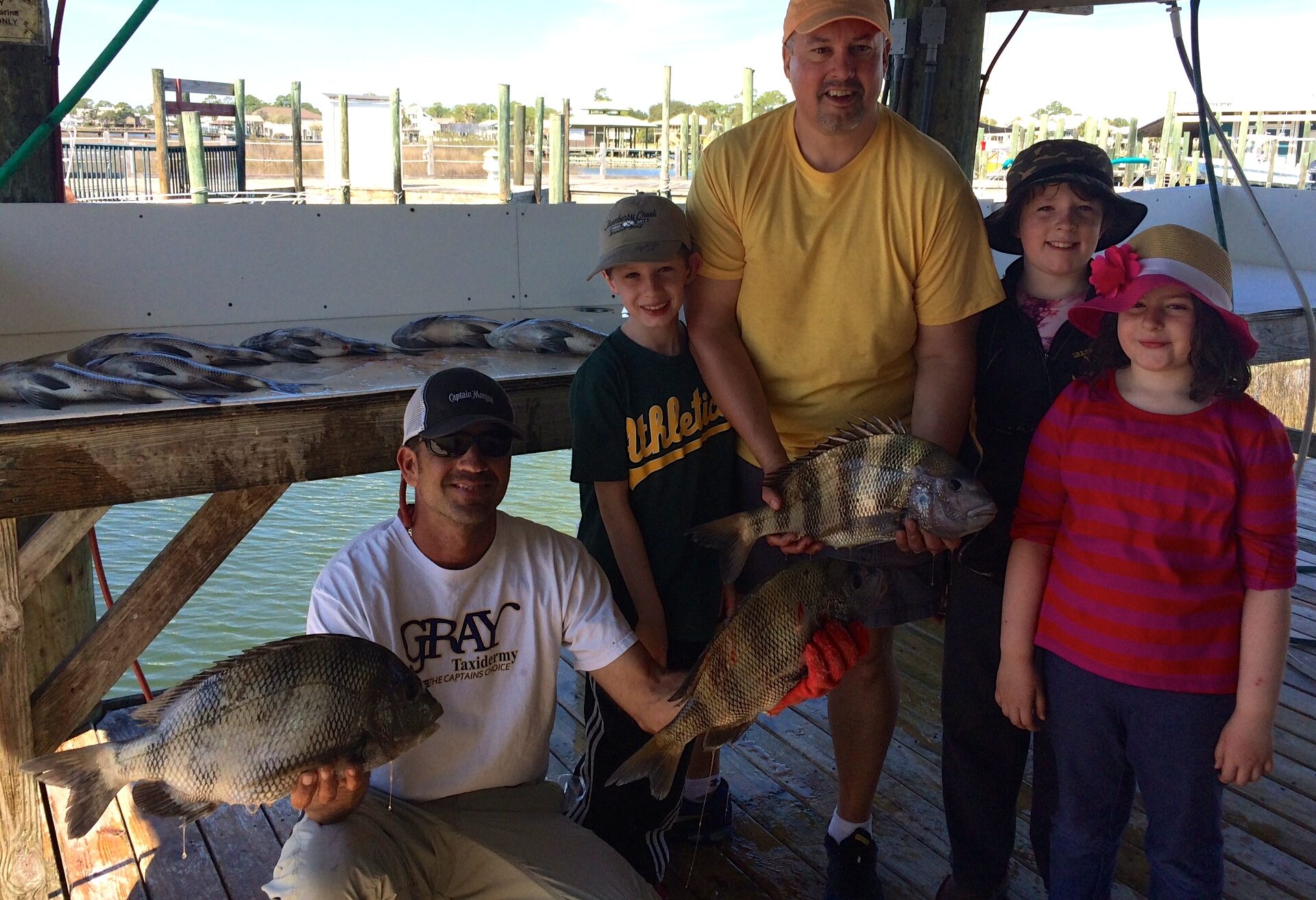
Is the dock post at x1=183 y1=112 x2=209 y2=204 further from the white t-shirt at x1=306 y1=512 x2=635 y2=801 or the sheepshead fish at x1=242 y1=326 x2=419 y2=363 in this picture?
the white t-shirt at x1=306 y1=512 x2=635 y2=801

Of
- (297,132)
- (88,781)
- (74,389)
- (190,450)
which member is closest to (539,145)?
(297,132)

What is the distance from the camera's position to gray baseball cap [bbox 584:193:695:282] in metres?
2.48

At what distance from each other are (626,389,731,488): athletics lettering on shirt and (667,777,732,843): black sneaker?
1106 mm

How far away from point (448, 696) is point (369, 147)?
Answer: 2580 centimetres

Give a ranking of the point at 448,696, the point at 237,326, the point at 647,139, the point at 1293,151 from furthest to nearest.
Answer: the point at 647,139, the point at 1293,151, the point at 237,326, the point at 448,696

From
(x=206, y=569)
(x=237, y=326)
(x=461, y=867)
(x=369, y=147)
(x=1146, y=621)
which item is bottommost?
(x=461, y=867)

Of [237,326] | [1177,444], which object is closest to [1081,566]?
[1177,444]

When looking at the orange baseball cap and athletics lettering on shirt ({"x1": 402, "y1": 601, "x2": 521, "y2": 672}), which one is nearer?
athletics lettering on shirt ({"x1": 402, "y1": 601, "x2": 521, "y2": 672})

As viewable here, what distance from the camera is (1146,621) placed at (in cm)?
208

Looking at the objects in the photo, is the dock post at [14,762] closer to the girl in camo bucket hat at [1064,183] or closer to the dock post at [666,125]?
the girl in camo bucket hat at [1064,183]

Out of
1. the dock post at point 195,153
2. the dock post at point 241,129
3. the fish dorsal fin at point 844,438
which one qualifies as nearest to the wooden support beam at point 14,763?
the fish dorsal fin at point 844,438

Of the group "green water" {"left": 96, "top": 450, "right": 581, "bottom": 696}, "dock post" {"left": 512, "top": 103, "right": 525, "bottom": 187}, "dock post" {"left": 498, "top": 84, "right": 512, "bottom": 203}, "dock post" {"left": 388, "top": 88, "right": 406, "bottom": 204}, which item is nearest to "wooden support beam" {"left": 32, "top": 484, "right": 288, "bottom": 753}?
"green water" {"left": 96, "top": 450, "right": 581, "bottom": 696}

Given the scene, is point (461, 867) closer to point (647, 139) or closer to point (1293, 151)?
point (1293, 151)

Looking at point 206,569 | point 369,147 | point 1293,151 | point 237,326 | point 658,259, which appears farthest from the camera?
point 1293,151
